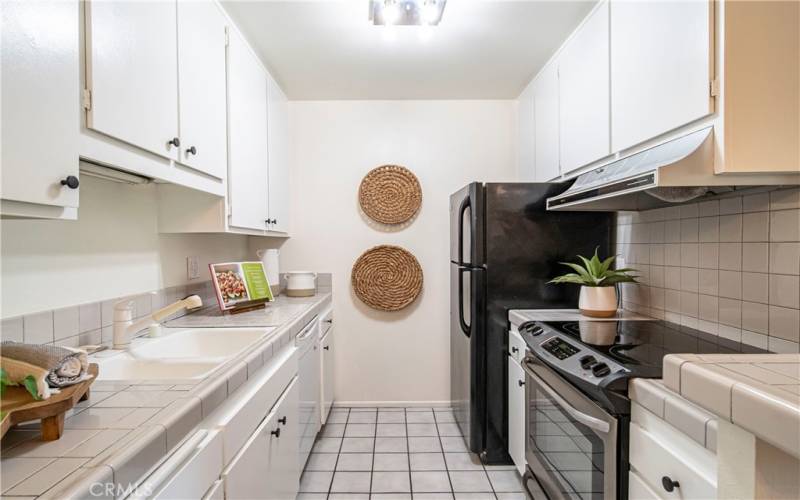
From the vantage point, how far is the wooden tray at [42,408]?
0.65m

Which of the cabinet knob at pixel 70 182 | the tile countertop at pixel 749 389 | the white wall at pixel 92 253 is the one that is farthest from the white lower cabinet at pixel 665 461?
the white wall at pixel 92 253

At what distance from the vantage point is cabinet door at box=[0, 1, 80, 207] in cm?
74

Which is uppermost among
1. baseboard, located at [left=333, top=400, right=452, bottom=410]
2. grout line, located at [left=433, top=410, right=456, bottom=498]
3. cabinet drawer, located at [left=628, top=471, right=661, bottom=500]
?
cabinet drawer, located at [left=628, top=471, right=661, bottom=500]

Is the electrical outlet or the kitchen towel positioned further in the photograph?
the electrical outlet

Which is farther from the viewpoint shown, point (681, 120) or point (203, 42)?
point (203, 42)

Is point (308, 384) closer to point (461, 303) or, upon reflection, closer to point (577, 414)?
point (461, 303)

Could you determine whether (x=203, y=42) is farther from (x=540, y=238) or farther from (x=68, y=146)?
(x=540, y=238)

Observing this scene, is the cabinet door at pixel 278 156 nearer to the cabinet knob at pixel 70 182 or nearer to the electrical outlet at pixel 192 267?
the electrical outlet at pixel 192 267

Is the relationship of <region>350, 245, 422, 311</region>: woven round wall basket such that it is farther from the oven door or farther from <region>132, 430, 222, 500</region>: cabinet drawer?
<region>132, 430, 222, 500</region>: cabinet drawer

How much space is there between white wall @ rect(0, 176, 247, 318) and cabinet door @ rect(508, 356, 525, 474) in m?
1.79

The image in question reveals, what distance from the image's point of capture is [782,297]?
1255 millimetres

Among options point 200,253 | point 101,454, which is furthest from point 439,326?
point 101,454

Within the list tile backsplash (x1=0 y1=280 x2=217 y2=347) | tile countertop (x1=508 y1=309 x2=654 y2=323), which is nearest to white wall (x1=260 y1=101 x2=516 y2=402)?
tile countertop (x1=508 y1=309 x2=654 y2=323)

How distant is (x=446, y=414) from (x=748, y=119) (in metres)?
2.49
